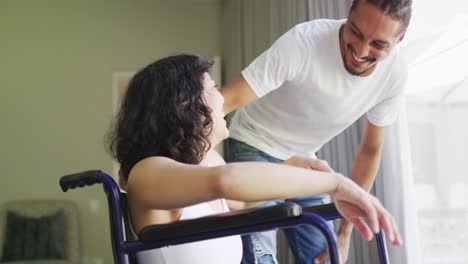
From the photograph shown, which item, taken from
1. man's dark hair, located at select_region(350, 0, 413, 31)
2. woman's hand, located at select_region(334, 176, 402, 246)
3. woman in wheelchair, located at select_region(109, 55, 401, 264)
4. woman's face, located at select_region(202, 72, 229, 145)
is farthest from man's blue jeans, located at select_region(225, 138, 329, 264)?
woman's hand, located at select_region(334, 176, 402, 246)

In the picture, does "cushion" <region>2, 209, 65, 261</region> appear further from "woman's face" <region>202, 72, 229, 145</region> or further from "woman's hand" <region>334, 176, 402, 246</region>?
"woman's hand" <region>334, 176, 402, 246</region>

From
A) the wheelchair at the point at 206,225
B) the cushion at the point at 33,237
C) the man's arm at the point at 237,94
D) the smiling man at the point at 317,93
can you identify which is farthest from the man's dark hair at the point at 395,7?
the cushion at the point at 33,237

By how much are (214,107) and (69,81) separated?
12.6 feet

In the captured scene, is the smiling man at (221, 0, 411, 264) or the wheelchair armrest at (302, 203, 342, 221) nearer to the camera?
the wheelchair armrest at (302, 203, 342, 221)

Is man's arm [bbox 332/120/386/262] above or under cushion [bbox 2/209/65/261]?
above

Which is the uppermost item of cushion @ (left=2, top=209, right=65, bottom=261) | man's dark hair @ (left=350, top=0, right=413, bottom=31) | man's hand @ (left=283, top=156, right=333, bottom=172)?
man's dark hair @ (left=350, top=0, right=413, bottom=31)

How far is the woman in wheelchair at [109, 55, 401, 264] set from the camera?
84 cm

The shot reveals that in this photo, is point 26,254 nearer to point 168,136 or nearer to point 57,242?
point 57,242

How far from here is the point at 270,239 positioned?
1.65 metres

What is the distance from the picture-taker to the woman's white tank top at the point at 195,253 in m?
1.01

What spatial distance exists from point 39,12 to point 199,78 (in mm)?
4056

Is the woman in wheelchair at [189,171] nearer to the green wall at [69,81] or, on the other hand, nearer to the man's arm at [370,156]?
the man's arm at [370,156]

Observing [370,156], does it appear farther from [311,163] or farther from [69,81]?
[69,81]

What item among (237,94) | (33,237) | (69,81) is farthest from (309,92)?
(69,81)
